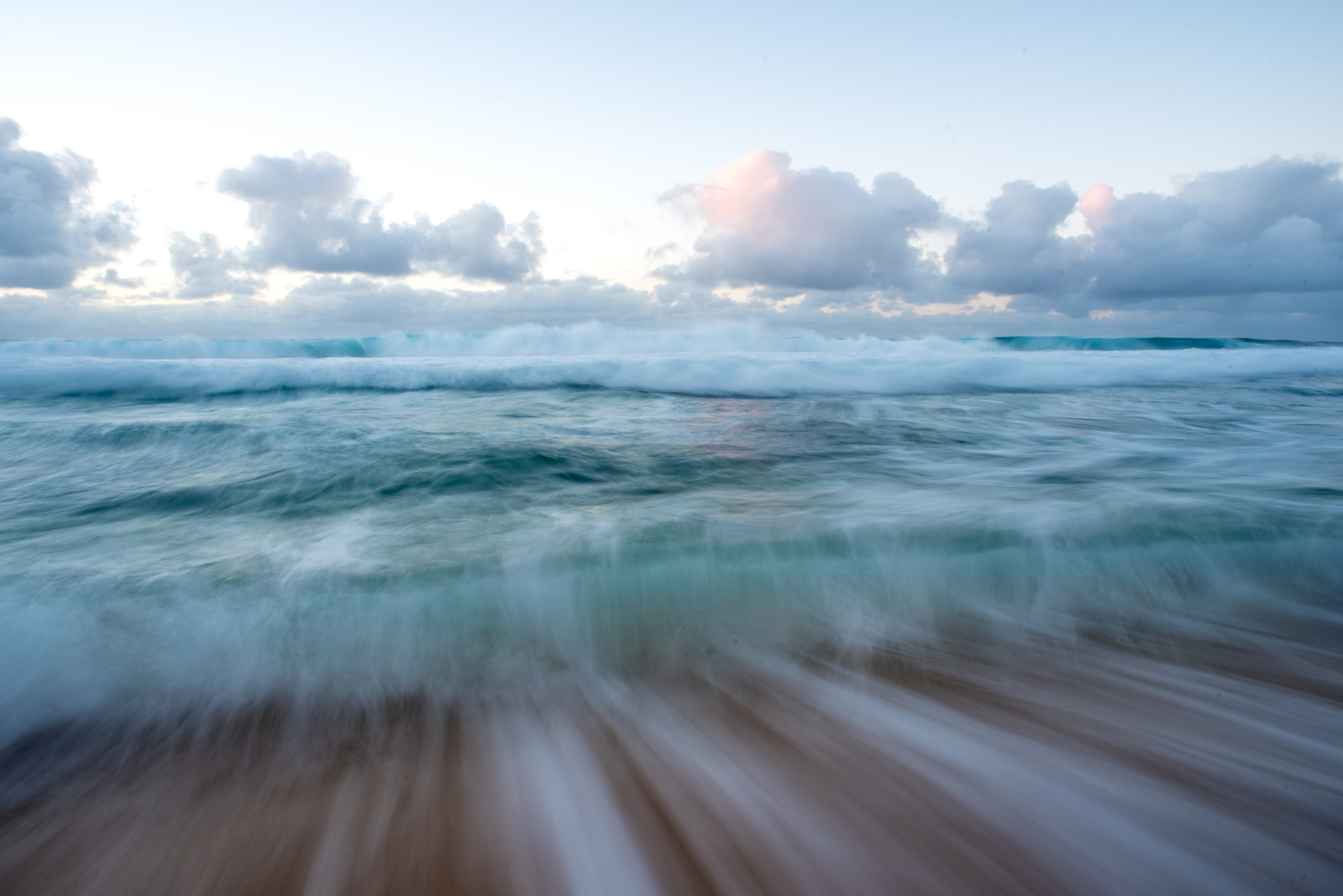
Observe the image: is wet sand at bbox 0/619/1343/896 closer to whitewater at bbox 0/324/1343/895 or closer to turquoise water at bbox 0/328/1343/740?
whitewater at bbox 0/324/1343/895

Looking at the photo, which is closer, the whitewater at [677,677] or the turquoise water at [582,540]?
the whitewater at [677,677]

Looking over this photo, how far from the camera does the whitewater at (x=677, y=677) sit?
49.9 inches

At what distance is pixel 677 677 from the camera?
1938 millimetres

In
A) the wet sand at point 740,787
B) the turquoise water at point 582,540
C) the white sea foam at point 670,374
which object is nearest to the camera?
the wet sand at point 740,787

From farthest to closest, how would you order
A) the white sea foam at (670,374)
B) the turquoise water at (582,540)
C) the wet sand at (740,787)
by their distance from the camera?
the white sea foam at (670,374), the turquoise water at (582,540), the wet sand at (740,787)

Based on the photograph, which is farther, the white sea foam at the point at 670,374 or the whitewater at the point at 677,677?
the white sea foam at the point at 670,374

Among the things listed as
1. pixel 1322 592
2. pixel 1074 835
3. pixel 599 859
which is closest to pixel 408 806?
pixel 599 859

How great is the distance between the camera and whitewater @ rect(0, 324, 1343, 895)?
127 centimetres

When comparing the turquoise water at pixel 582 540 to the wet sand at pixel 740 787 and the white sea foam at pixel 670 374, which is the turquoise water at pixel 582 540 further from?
the white sea foam at pixel 670 374

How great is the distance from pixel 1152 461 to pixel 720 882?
491cm

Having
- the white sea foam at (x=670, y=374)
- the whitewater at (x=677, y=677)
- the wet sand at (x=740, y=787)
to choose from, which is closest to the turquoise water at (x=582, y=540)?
the whitewater at (x=677, y=677)

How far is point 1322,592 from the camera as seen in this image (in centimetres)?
238

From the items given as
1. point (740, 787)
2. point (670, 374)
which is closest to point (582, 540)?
point (740, 787)

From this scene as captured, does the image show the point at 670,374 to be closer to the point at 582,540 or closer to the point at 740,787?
the point at 582,540
